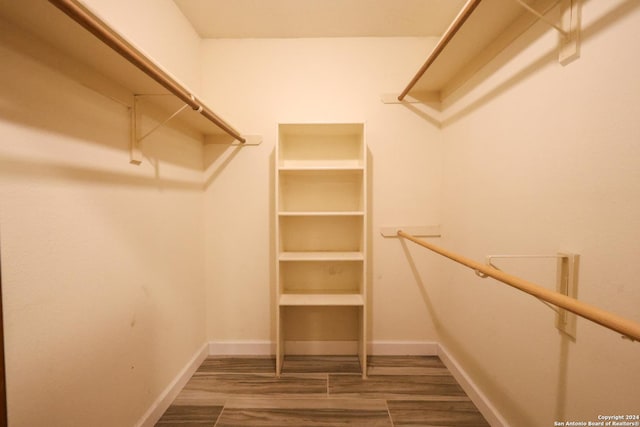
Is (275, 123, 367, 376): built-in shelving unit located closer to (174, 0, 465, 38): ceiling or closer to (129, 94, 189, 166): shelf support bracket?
(174, 0, 465, 38): ceiling

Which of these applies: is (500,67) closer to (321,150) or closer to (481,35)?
(481,35)

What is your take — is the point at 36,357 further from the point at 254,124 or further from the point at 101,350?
the point at 254,124

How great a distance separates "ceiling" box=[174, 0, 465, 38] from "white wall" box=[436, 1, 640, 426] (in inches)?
26.0

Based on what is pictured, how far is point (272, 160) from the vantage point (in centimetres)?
198

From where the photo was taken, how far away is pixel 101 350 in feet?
3.42

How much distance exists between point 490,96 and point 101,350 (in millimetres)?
2209

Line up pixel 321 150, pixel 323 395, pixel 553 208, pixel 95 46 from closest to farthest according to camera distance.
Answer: pixel 95 46
pixel 553 208
pixel 323 395
pixel 321 150

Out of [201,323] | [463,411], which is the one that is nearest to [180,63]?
[201,323]

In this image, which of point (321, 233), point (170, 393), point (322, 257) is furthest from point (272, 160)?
point (170, 393)

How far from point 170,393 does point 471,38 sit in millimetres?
2632

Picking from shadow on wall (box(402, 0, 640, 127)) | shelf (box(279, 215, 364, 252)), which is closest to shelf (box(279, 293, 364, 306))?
shelf (box(279, 215, 364, 252))

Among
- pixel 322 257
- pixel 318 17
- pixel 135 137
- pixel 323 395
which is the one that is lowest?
pixel 323 395

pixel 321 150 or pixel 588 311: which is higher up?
pixel 321 150

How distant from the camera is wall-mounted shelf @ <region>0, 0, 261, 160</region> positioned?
678 millimetres
